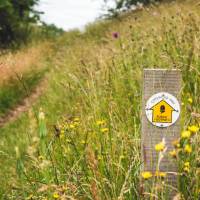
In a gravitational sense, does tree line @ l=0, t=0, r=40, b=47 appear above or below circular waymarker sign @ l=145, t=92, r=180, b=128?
above

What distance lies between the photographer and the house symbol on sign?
98.4 inches

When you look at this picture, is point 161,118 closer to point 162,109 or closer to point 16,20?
point 162,109

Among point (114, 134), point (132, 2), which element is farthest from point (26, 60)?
point (114, 134)

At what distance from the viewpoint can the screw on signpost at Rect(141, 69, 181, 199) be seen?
8.20 ft

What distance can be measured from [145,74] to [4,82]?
7943mm

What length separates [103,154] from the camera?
2.82m

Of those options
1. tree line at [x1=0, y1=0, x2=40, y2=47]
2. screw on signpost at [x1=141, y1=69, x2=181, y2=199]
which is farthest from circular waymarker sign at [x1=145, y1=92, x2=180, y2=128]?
tree line at [x1=0, y1=0, x2=40, y2=47]

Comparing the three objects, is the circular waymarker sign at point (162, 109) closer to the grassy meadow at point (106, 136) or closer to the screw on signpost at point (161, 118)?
the screw on signpost at point (161, 118)

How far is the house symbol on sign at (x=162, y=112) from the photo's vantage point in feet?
8.20

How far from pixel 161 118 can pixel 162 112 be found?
36mm

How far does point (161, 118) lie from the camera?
99.4 inches

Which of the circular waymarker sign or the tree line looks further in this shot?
the tree line

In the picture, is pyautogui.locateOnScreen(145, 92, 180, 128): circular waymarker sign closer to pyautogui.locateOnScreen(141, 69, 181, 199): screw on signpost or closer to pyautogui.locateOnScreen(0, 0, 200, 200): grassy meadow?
pyautogui.locateOnScreen(141, 69, 181, 199): screw on signpost

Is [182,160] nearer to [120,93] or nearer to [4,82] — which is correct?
[120,93]
